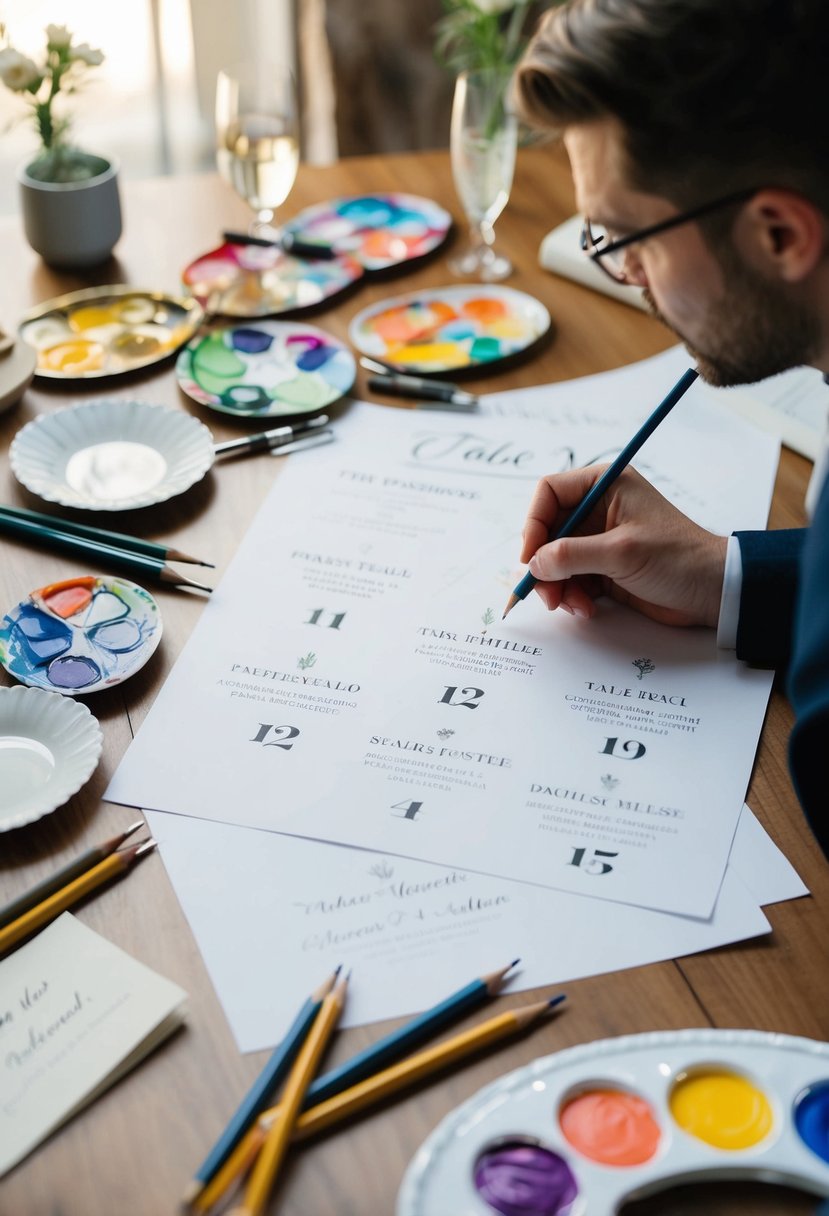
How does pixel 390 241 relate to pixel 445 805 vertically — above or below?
above

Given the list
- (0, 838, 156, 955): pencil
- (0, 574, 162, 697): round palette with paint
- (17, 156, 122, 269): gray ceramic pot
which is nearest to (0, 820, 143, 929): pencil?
(0, 838, 156, 955): pencil

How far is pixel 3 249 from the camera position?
5.02ft

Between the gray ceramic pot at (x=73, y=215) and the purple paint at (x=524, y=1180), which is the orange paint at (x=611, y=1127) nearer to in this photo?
the purple paint at (x=524, y=1180)

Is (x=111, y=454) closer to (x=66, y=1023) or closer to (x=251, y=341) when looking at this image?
(x=251, y=341)

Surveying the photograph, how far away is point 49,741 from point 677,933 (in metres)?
0.47

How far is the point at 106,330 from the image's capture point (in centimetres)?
137

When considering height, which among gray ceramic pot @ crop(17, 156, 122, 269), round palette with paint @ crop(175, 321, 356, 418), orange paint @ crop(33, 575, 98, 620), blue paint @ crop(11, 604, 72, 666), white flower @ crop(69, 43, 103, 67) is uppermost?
white flower @ crop(69, 43, 103, 67)

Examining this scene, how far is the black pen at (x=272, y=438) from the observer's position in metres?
1.20

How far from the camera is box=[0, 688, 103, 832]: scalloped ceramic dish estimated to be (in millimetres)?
847

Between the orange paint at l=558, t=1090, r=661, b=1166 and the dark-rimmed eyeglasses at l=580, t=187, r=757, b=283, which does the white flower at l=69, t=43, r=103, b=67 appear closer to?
the dark-rimmed eyeglasses at l=580, t=187, r=757, b=283

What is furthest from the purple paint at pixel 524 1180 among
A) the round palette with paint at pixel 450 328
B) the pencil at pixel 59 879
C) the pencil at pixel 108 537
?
the round palette with paint at pixel 450 328

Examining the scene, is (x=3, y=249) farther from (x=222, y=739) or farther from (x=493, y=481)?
(x=222, y=739)

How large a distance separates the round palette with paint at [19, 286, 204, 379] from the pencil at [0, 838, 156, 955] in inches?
26.0

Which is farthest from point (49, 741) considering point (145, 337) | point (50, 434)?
point (145, 337)
